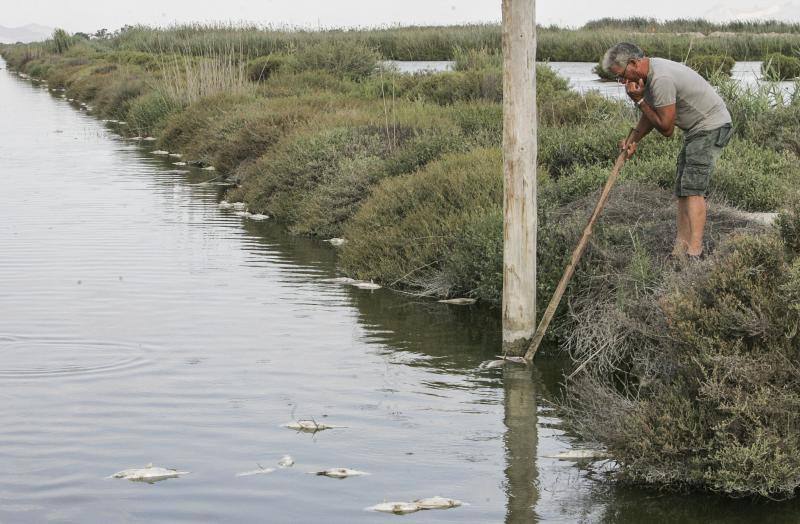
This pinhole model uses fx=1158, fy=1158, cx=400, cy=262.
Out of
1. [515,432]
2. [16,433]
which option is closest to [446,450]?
[515,432]

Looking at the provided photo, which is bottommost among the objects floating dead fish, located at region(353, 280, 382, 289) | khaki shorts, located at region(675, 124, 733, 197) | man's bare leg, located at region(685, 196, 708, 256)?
floating dead fish, located at region(353, 280, 382, 289)

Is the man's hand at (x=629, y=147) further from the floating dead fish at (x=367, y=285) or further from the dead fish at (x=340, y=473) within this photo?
the floating dead fish at (x=367, y=285)

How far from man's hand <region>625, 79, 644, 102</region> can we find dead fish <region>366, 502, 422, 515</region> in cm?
420

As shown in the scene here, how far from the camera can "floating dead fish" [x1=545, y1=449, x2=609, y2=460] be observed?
282 inches

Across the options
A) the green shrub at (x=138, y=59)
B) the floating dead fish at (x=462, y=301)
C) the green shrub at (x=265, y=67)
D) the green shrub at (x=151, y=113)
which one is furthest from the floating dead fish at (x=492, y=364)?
the green shrub at (x=138, y=59)

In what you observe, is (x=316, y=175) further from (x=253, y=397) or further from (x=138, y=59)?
(x=138, y=59)

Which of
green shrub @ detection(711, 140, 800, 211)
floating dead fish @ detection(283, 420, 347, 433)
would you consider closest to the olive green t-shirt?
green shrub @ detection(711, 140, 800, 211)

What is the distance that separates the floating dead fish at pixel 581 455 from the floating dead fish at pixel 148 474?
2.32 meters

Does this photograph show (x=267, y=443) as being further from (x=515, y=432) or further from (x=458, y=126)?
(x=458, y=126)

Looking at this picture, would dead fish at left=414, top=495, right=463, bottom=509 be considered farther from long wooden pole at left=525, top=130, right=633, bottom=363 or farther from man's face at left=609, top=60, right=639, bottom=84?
man's face at left=609, top=60, right=639, bottom=84

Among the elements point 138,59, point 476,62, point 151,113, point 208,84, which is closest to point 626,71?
point 476,62

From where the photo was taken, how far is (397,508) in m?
6.28

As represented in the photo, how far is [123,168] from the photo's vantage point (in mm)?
23844

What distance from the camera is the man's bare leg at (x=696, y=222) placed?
941cm
